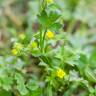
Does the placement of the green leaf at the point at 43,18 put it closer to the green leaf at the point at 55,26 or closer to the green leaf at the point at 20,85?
the green leaf at the point at 55,26

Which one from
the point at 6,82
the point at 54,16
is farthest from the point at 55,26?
the point at 6,82

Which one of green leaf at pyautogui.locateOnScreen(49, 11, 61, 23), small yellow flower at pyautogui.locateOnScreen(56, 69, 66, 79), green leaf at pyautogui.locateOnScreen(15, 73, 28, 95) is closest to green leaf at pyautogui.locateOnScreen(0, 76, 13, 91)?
green leaf at pyautogui.locateOnScreen(15, 73, 28, 95)

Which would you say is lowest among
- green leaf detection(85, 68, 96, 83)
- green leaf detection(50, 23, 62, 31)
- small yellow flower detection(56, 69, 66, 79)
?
green leaf detection(85, 68, 96, 83)

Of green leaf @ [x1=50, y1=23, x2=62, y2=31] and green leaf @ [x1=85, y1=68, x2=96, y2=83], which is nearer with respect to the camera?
green leaf @ [x1=50, y1=23, x2=62, y2=31]

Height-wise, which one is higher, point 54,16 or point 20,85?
point 54,16

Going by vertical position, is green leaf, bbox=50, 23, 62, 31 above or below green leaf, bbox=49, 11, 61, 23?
below

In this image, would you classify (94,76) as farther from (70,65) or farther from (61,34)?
(61,34)

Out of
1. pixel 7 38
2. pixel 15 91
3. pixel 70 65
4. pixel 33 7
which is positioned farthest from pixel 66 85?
pixel 33 7

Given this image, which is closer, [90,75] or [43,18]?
[43,18]

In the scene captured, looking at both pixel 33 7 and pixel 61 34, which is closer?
pixel 61 34

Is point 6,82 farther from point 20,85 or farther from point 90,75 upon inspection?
point 90,75

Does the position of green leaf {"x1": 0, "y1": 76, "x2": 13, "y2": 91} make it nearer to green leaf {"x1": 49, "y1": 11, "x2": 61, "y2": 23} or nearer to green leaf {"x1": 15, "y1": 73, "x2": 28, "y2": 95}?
green leaf {"x1": 15, "y1": 73, "x2": 28, "y2": 95}
